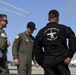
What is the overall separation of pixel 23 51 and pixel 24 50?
34 mm

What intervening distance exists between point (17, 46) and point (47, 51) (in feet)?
8.57

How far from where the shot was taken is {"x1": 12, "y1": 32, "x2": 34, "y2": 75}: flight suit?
868 cm

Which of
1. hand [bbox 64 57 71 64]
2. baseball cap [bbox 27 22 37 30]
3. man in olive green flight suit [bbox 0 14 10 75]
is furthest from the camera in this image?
baseball cap [bbox 27 22 37 30]

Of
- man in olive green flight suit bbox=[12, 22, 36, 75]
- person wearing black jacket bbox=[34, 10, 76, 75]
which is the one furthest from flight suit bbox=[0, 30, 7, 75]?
person wearing black jacket bbox=[34, 10, 76, 75]

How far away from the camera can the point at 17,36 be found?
8828 mm

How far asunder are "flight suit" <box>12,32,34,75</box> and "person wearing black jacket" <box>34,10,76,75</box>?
2.41 m

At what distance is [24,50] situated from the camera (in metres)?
8.75

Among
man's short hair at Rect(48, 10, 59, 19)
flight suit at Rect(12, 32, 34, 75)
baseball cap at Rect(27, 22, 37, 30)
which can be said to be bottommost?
flight suit at Rect(12, 32, 34, 75)

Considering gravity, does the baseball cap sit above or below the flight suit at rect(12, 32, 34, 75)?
above

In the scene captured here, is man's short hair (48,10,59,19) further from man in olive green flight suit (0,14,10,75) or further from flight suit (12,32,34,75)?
flight suit (12,32,34,75)

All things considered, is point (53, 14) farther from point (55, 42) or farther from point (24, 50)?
point (24, 50)

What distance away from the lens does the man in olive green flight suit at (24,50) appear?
342 inches

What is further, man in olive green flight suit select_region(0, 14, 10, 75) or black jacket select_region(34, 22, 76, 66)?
man in olive green flight suit select_region(0, 14, 10, 75)

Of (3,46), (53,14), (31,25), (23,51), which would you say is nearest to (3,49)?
(3,46)
